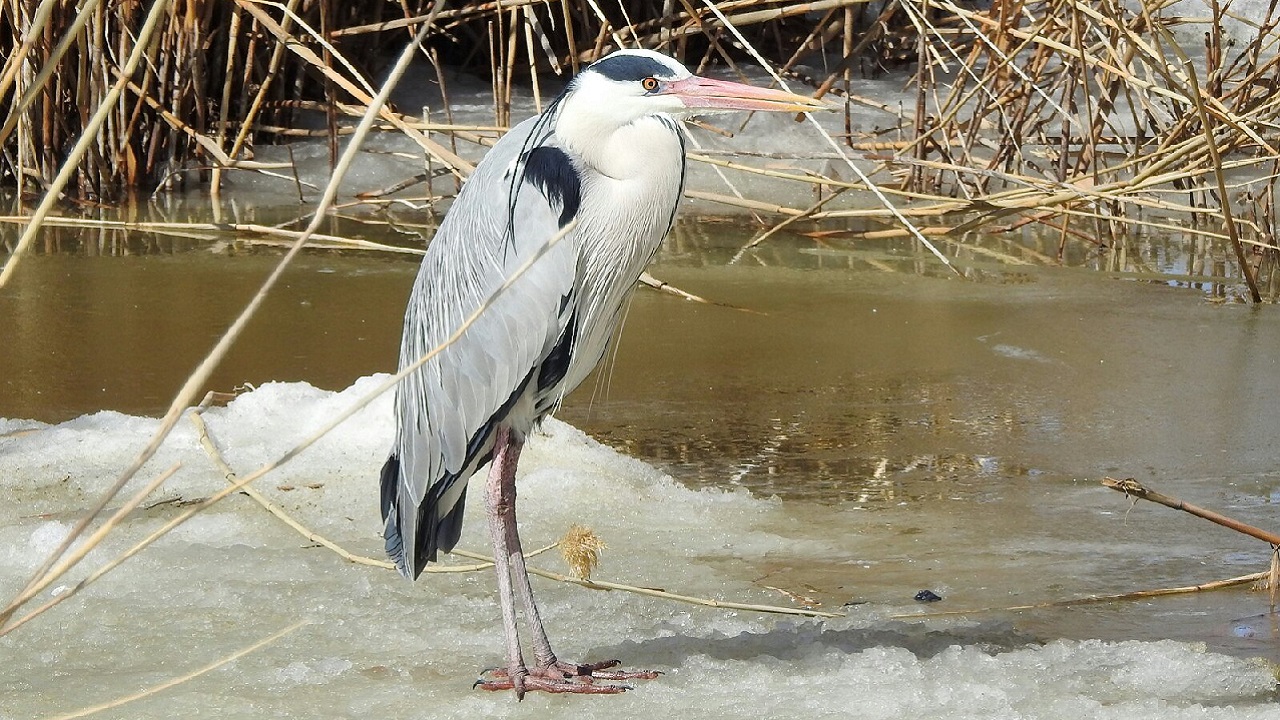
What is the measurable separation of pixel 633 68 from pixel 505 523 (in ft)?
3.01

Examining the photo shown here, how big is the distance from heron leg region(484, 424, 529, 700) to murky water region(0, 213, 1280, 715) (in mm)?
274

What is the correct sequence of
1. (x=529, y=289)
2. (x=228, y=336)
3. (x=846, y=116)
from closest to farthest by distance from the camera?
(x=228, y=336) → (x=529, y=289) → (x=846, y=116)

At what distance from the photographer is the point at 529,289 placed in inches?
114

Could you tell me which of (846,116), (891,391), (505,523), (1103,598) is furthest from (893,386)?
(846,116)

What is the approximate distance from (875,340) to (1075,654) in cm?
247

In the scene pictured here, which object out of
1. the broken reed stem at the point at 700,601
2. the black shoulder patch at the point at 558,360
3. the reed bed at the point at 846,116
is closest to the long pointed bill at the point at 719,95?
the black shoulder patch at the point at 558,360

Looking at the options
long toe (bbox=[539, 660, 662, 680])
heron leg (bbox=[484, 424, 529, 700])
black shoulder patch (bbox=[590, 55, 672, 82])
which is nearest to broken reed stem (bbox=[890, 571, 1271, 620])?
long toe (bbox=[539, 660, 662, 680])

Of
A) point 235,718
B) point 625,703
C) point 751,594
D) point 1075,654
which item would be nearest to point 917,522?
point 751,594

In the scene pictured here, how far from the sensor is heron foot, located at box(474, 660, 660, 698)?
8.70ft

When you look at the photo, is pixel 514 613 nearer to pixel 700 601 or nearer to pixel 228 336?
pixel 700 601

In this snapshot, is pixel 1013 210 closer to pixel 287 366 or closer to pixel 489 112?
pixel 287 366

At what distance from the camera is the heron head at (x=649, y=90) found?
8.79 feet

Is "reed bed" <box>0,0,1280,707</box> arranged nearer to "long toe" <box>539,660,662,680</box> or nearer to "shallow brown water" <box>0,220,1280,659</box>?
"shallow brown water" <box>0,220,1280,659</box>

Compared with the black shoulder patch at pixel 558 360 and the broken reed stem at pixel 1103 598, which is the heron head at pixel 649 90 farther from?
the broken reed stem at pixel 1103 598
